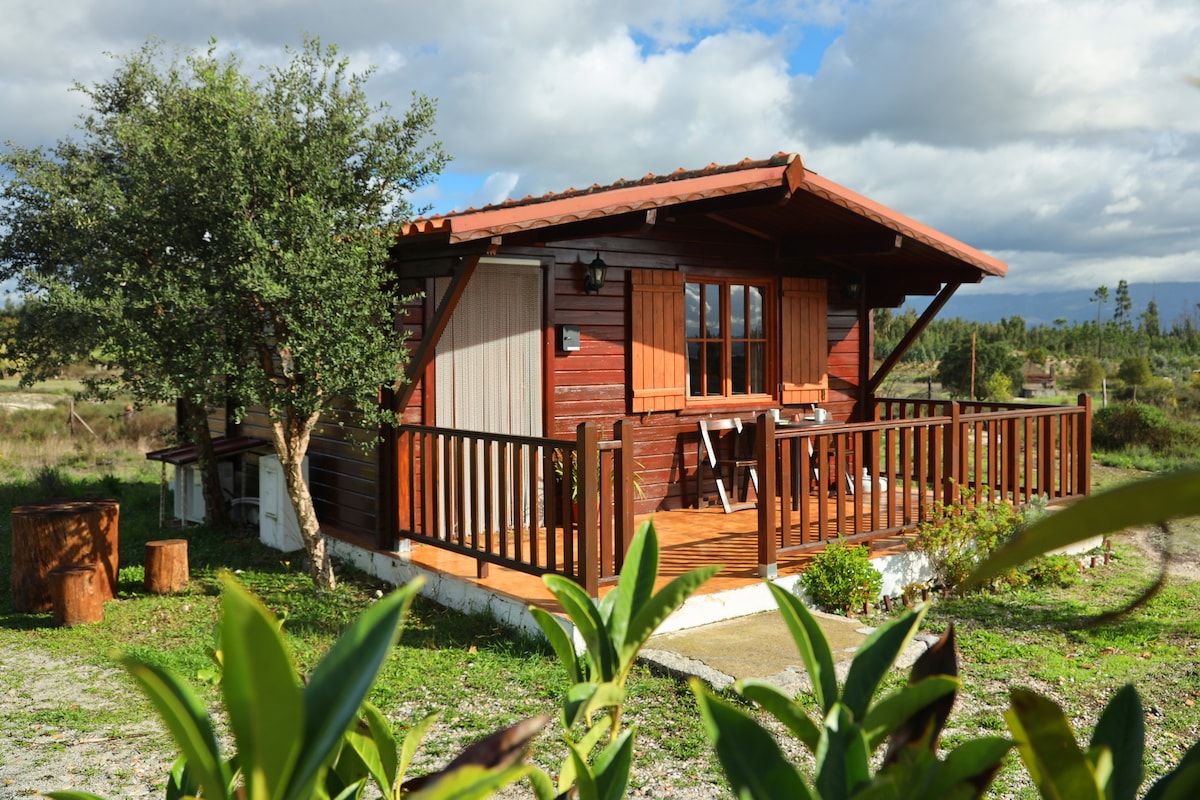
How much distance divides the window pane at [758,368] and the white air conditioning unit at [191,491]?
17.1 ft

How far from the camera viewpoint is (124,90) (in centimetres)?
1158

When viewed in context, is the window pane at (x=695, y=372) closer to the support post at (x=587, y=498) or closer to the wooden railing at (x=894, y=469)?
the wooden railing at (x=894, y=469)

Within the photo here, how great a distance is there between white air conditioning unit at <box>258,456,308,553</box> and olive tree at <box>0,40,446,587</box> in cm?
111

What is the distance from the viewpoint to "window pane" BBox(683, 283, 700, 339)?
8914 mm

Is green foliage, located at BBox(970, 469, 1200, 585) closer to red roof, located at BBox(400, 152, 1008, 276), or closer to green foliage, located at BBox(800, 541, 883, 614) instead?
red roof, located at BBox(400, 152, 1008, 276)

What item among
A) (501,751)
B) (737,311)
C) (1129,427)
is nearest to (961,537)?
(737,311)

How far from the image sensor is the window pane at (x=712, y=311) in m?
9.04

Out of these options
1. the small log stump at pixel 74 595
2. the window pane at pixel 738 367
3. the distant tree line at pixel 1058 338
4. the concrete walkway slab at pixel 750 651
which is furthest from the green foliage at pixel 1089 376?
the small log stump at pixel 74 595

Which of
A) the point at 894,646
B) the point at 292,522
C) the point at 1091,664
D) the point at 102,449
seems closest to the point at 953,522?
the point at 1091,664

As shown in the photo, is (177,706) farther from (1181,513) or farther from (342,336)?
(342,336)

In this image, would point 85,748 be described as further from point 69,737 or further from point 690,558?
point 690,558

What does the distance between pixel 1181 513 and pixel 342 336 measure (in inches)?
244

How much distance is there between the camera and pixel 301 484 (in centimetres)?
709

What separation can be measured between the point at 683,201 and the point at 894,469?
2500 mm
